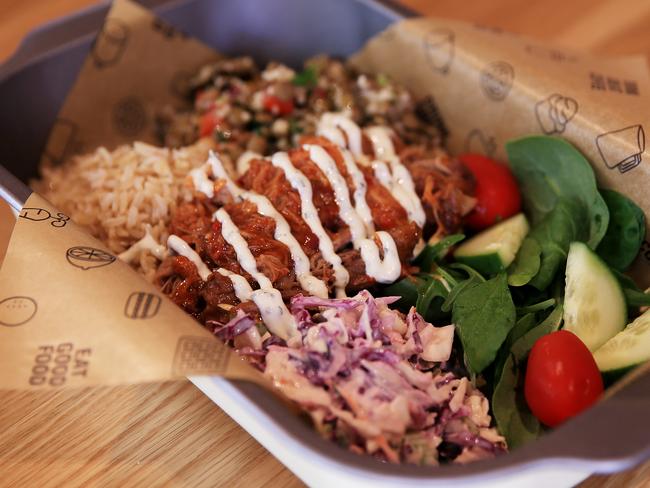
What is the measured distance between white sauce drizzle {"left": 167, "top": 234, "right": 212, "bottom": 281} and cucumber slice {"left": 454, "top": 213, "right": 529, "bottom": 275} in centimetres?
78

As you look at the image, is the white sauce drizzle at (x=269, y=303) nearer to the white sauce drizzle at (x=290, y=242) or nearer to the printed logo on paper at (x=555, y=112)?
the white sauce drizzle at (x=290, y=242)

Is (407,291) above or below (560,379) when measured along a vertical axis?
below

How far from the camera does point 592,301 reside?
1.83 metres

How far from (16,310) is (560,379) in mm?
1228

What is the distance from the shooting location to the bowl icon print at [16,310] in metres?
1.53

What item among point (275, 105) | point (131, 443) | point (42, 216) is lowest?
point (131, 443)

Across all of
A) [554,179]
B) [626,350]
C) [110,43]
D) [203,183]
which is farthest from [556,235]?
[110,43]

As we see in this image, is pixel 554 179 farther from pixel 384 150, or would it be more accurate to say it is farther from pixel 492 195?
pixel 384 150

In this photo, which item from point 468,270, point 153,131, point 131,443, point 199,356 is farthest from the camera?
point 153,131

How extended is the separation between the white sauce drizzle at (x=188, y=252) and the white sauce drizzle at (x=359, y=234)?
43 cm

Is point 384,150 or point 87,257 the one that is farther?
point 384,150

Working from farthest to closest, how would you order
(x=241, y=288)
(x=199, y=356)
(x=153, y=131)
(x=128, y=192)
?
(x=153, y=131) → (x=128, y=192) → (x=241, y=288) → (x=199, y=356)

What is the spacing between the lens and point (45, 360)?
1.47 meters

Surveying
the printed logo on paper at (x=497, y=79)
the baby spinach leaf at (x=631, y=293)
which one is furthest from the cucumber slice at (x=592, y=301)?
the printed logo on paper at (x=497, y=79)
